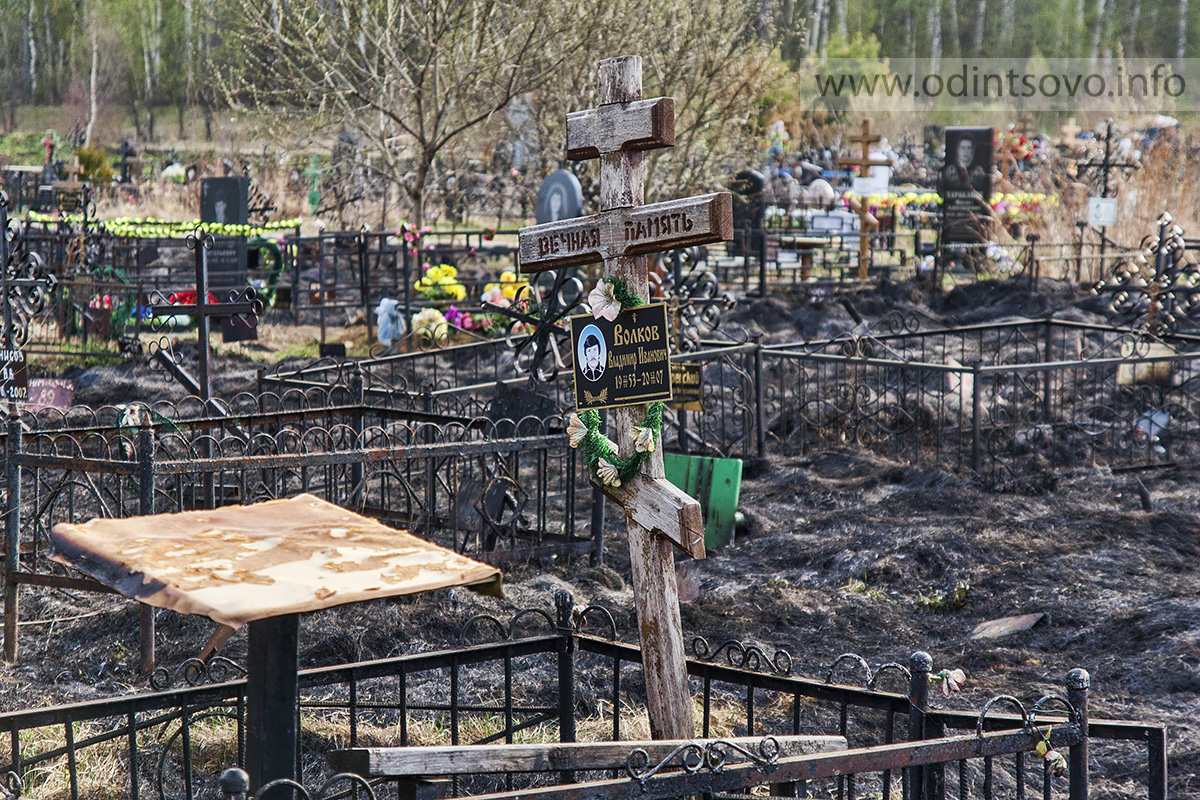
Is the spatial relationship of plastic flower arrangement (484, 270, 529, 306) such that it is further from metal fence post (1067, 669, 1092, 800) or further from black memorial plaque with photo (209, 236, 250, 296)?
metal fence post (1067, 669, 1092, 800)

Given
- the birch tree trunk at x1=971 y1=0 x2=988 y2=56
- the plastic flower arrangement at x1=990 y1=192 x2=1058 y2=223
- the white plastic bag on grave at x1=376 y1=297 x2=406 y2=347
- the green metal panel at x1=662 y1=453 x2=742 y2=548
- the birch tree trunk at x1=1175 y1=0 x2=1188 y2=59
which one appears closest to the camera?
the green metal panel at x1=662 y1=453 x2=742 y2=548

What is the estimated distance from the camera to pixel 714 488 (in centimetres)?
854

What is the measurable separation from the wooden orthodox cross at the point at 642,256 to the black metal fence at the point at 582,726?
0.97ft

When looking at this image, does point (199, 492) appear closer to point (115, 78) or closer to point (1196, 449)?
point (1196, 449)

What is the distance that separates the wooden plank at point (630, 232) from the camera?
142 inches

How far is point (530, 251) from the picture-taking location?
13.8ft

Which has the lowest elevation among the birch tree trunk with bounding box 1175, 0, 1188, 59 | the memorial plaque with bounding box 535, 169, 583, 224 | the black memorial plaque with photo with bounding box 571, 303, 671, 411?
the black memorial plaque with photo with bounding box 571, 303, 671, 411

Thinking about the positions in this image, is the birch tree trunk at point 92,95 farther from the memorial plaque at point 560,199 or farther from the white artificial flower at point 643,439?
the white artificial flower at point 643,439

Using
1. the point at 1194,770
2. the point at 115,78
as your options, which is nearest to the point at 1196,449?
the point at 1194,770

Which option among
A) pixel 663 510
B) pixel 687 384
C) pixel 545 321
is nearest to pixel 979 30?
pixel 687 384

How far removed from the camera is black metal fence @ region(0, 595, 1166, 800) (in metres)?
3.47

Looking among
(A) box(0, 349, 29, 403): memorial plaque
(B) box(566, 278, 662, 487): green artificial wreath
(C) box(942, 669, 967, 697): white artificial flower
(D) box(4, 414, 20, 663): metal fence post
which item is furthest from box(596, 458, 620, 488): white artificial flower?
(A) box(0, 349, 29, 403): memorial plaque

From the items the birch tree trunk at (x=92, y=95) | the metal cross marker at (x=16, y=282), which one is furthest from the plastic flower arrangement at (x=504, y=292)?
the birch tree trunk at (x=92, y=95)

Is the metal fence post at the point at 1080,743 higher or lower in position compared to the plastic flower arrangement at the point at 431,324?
lower
